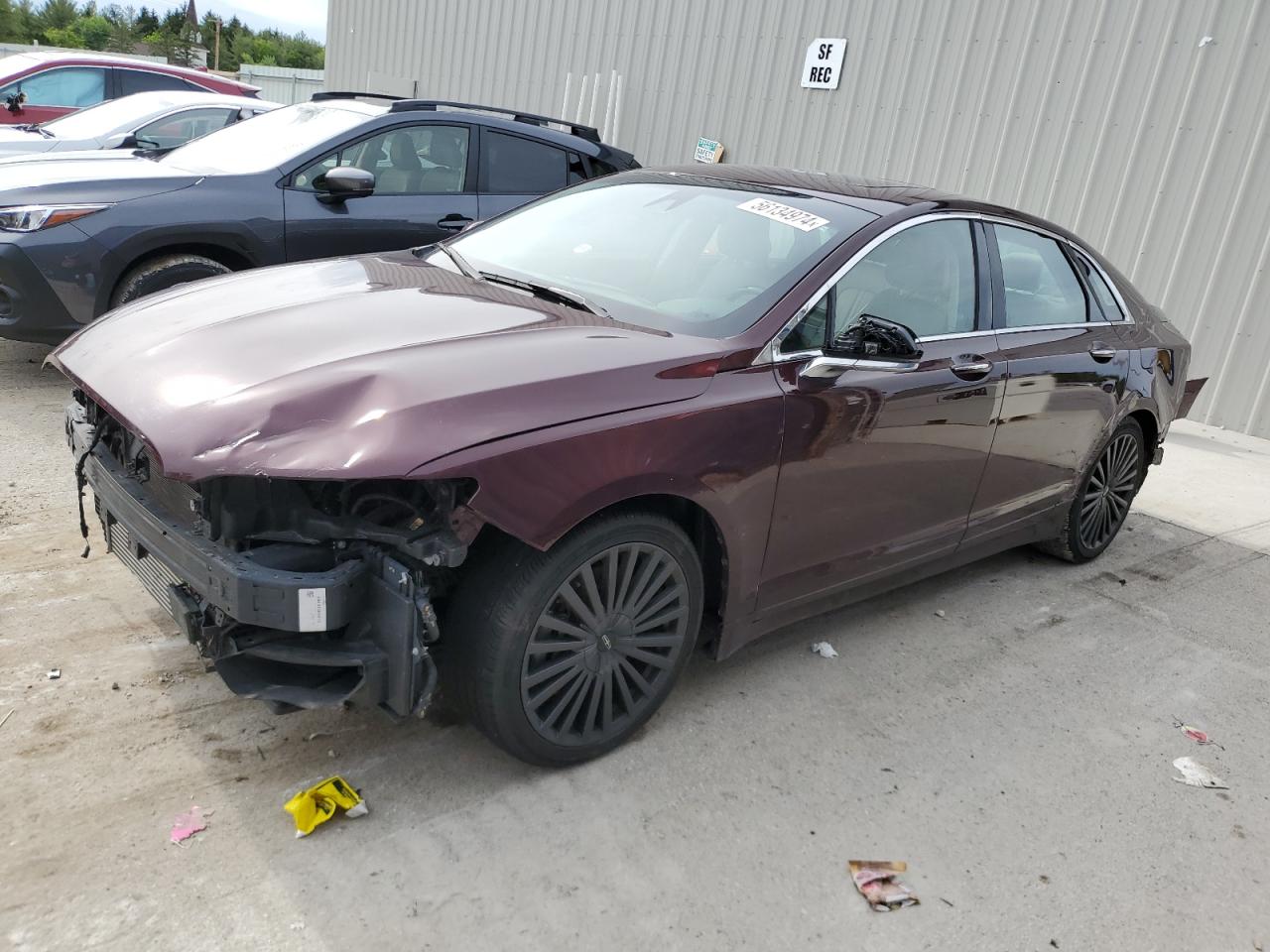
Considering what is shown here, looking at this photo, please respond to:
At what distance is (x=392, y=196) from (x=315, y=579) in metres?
4.39

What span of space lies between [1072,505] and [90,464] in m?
4.08

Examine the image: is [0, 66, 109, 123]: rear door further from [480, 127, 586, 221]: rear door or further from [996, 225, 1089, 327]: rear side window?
[996, 225, 1089, 327]: rear side window

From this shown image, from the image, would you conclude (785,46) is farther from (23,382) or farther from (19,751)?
(19,751)

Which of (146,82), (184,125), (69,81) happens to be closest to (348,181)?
(184,125)

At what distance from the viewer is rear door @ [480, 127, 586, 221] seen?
21.7 ft

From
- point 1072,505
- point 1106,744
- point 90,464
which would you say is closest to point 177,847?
point 90,464

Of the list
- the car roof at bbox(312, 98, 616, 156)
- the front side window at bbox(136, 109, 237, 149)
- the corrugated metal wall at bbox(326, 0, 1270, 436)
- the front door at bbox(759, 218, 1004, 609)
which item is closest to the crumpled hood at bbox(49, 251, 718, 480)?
the front door at bbox(759, 218, 1004, 609)

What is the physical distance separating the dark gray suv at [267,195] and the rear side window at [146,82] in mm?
5986

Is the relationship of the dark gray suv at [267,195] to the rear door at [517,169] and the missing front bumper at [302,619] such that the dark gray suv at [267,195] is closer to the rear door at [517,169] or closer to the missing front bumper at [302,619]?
the rear door at [517,169]

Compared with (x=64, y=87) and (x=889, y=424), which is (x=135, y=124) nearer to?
(x=64, y=87)

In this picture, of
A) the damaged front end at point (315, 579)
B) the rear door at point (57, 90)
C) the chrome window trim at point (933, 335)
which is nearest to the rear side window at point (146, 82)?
the rear door at point (57, 90)

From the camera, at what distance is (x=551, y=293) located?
343 centimetres

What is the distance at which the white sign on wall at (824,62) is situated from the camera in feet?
32.4

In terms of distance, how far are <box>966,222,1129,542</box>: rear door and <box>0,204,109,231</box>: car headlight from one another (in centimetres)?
458
